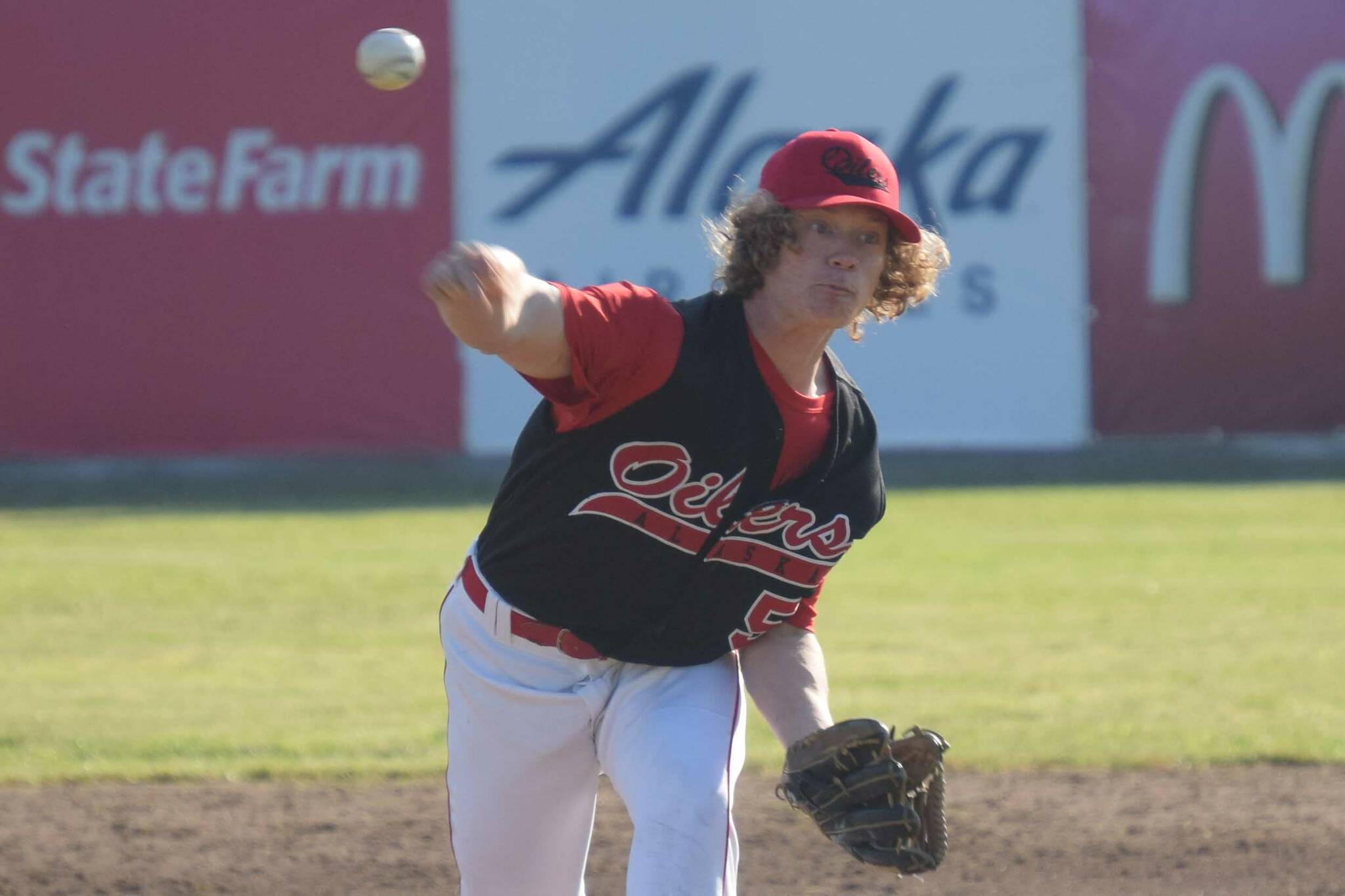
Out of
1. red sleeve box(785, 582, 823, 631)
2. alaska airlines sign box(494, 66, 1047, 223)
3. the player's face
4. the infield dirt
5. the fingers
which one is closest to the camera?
the fingers

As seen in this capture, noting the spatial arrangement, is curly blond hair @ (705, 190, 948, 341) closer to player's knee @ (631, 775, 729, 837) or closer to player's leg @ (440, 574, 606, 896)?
player's leg @ (440, 574, 606, 896)

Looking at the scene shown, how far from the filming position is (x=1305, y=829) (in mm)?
5090

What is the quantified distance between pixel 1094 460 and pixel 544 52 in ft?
16.6

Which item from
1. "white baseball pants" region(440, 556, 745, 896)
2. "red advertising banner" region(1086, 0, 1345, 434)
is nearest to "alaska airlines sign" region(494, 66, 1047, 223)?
"red advertising banner" region(1086, 0, 1345, 434)

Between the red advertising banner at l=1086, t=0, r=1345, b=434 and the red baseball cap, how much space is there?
1034cm

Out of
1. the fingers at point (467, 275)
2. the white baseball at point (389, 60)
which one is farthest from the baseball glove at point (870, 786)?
the white baseball at point (389, 60)

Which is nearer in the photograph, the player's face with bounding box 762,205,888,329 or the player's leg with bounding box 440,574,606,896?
the player's face with bounding box 762,205,888,329

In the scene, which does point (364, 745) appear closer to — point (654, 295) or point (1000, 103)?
point (654, 295)

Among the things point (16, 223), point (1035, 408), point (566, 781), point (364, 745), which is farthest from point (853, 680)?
point (16, 223)

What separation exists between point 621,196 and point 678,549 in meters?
10.4

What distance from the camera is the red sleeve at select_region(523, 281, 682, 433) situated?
2891mm

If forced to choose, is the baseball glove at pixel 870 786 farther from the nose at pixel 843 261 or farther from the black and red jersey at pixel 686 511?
the nose at pixel 843 261

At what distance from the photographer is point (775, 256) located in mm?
3246

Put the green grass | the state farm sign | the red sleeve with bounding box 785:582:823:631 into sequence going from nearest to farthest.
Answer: the red sleeve with bounding box 785:582:823:631, the green grass, the state farm sign
